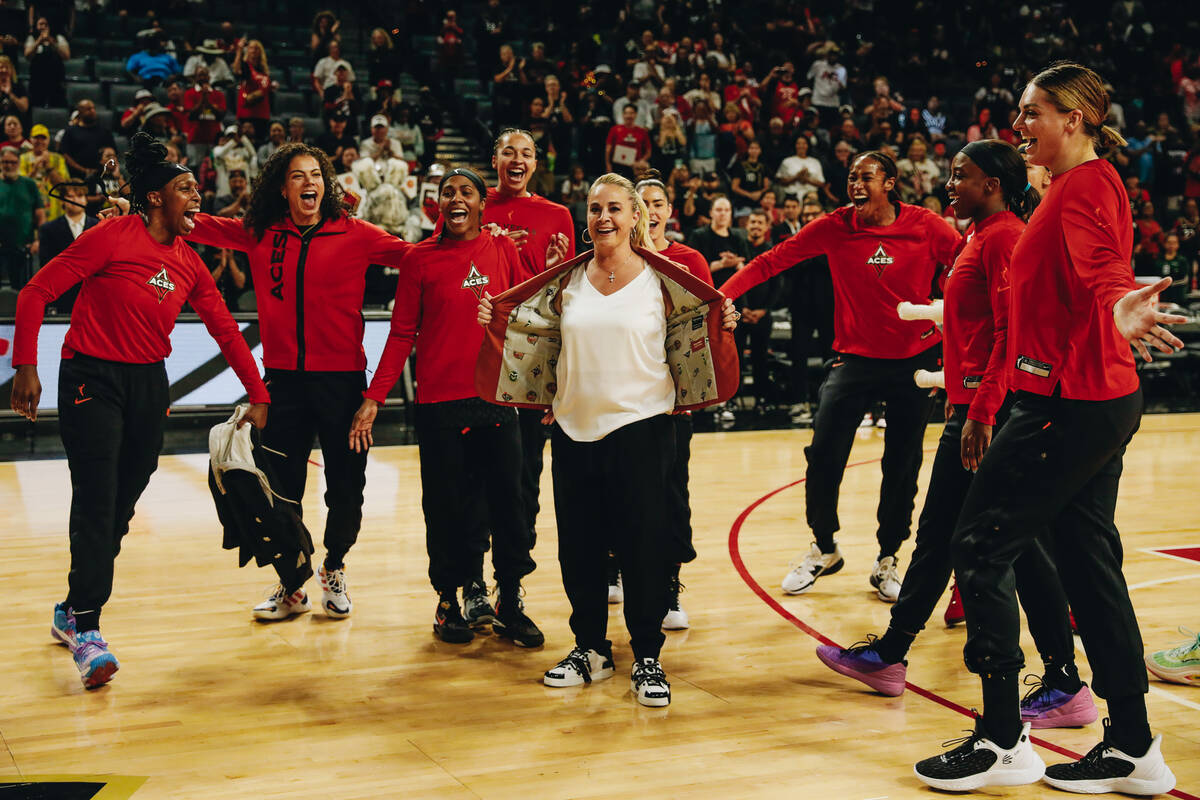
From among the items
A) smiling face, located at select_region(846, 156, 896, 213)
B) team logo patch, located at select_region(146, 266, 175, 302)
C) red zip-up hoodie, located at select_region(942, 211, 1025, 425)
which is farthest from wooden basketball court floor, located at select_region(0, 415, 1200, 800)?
smiling face, located at select_region(846, 156, 896, 213)

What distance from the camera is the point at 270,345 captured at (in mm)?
5160

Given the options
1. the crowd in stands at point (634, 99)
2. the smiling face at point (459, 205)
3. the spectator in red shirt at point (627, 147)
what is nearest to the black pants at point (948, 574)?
the smiling face at point (459, 205)

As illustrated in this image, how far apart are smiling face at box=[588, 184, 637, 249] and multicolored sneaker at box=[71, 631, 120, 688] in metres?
2.28

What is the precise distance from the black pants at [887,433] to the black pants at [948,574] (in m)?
1.01

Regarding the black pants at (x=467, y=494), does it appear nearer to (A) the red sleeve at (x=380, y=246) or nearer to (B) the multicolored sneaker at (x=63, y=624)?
(A) the red sleeve at (x=380, y=246)

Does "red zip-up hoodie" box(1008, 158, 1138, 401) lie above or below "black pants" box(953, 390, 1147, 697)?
above

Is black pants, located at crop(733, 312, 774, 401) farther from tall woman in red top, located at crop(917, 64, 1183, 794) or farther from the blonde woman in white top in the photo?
tall woman in red top, located at crop(917, 64, 1183, 794)

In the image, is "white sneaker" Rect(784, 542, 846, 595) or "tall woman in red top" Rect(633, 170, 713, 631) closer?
"tall woman in red top" Rect(633, 170, 713, 631)

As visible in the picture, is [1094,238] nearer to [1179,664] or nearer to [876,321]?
[1179,664]

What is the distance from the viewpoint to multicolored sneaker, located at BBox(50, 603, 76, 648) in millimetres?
4707

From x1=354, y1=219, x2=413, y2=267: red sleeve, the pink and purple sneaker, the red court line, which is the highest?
x1=354, y1=219, x2=413, y2=267: red sleeve

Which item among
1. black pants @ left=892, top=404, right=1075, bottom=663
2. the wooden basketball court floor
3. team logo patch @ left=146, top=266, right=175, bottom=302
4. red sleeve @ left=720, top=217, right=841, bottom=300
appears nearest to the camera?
the wooden basketball court floor

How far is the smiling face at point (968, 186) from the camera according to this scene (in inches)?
175

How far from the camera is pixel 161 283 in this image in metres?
4.71
